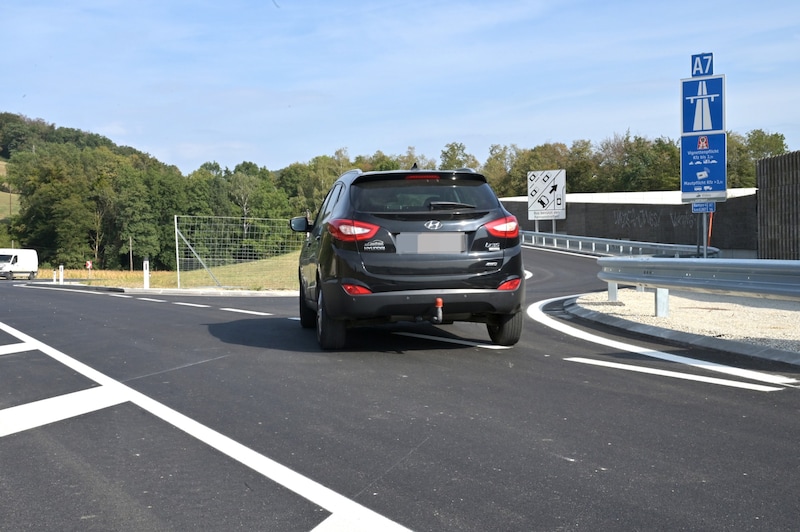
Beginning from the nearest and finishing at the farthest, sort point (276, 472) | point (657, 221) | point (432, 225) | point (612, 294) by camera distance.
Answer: point (276, 472), point (432, 225), point (612, 294), point (657, 221)

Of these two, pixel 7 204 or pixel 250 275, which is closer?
pixel 250 275

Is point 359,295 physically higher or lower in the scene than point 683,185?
lower

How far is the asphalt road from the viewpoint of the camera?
3248mm

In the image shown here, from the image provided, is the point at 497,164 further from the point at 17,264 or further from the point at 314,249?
the point at 314,249

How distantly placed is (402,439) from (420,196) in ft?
11.2

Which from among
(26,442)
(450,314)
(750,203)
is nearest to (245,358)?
(450,314)

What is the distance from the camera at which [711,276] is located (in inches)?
351

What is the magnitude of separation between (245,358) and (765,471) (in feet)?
16.4

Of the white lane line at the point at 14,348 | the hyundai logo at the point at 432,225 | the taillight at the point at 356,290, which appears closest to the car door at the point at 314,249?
the taillight at the point at 356,290

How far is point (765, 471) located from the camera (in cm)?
369

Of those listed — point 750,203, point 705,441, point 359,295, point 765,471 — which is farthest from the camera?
point 750,203

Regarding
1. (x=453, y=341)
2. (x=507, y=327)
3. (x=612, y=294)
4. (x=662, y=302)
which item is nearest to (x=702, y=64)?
(x=612, y=294)

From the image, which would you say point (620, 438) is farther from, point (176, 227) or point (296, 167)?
point (296, 167)

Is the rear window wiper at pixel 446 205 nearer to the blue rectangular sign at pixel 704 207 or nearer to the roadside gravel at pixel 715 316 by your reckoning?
the roadside gravel at pixel 715 316
